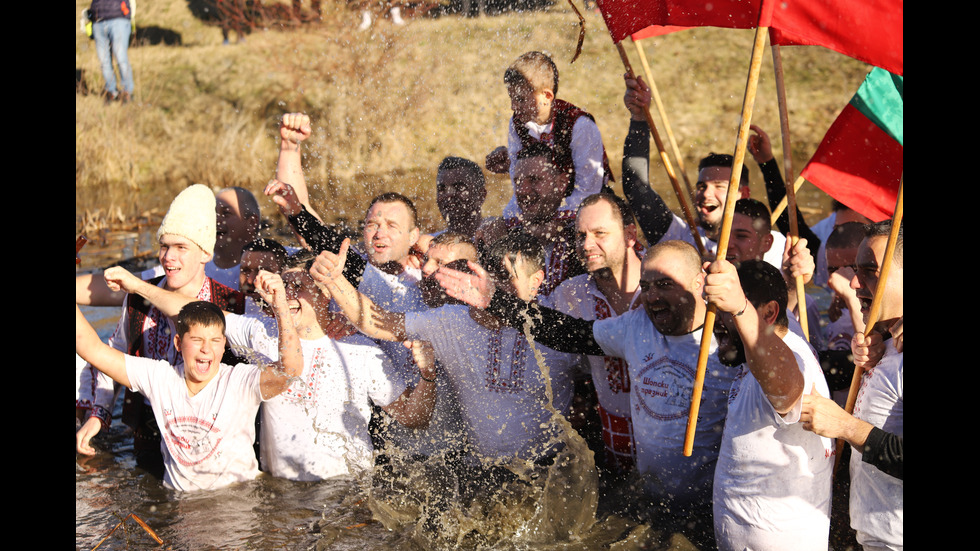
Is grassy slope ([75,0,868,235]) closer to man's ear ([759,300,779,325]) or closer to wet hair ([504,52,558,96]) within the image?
wet hair ([504,52,558,96])

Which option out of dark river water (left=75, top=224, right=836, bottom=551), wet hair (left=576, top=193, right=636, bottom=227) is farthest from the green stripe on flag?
dark river water (left=75, top=224, right=836, bottom=551)

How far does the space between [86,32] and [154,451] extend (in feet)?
37.5

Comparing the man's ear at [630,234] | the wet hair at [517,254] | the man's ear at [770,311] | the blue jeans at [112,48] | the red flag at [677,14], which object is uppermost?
the blue jeans at [112,48]

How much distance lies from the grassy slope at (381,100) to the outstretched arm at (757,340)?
9745mm

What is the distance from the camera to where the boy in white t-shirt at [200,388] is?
165 inches

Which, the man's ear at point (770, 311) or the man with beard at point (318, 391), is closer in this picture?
the man's ear at point (770, 311)

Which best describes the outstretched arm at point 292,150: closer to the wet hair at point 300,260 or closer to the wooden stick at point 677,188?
the wet hair at point 300,260

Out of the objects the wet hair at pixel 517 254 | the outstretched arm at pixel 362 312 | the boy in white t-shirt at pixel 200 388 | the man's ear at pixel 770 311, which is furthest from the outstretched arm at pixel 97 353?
the man's ear at pixel 770 311

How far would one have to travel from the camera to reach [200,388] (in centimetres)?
430

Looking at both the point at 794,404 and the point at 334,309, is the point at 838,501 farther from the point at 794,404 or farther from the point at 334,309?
the point at 334,309

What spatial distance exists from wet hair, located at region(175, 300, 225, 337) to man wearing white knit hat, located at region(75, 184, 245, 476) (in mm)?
423

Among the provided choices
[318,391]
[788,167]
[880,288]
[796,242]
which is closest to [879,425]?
[880,288]

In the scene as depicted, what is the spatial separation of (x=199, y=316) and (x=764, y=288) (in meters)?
2.50

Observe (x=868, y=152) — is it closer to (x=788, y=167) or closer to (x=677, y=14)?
(x=788, y=167)
